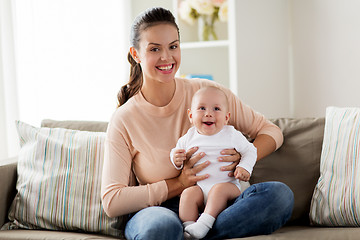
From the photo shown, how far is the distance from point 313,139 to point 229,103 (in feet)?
1.24

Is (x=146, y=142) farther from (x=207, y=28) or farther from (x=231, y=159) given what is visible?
(x=207, y=28)

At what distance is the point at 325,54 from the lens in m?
3.04

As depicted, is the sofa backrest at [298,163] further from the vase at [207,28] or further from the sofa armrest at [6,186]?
the vase at [207,28]

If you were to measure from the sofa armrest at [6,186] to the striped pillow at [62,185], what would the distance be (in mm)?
34

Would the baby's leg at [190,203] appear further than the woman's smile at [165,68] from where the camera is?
No

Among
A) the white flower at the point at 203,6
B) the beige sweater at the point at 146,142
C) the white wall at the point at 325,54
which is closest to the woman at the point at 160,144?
the beige sweater at the point at 146,142

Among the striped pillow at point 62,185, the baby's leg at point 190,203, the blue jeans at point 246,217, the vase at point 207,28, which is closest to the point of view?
the blue jeans at point 246,217

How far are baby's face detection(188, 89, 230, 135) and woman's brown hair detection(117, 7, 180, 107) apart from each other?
0.32 m

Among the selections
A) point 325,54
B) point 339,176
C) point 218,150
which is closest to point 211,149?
point 218,150

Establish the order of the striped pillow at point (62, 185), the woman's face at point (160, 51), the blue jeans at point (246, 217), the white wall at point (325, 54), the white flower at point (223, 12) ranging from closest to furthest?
the blue jeans at point (246, 217) < the woman's face at point (160, 51) < the striped pillow at point (62, 185) < the white wall at point (325, 54) < the white flower at point (223, 12)

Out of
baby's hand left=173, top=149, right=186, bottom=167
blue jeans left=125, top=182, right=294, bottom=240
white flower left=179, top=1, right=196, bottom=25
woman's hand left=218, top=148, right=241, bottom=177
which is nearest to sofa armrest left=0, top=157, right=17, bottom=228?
blue jeans left=125, top=182, right=294, bottom=240

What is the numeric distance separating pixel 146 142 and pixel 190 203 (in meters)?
0.32

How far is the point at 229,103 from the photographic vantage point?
2098 millimetres

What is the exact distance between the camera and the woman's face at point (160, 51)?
6.46ft
